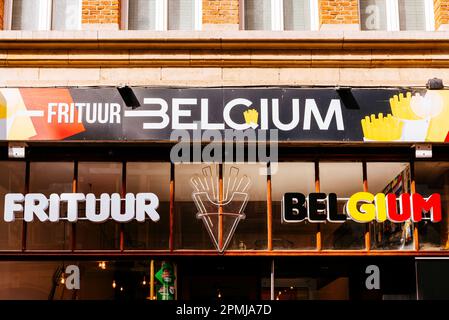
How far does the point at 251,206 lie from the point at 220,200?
48 cm

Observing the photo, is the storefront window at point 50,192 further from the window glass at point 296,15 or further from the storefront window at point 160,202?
the window glass at point 296,15

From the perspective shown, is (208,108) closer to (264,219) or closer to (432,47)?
(264,219)

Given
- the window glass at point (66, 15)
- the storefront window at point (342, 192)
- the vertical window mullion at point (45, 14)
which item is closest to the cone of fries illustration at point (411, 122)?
the storefront window at point (342, 192)

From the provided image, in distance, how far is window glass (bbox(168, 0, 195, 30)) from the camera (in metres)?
12.9

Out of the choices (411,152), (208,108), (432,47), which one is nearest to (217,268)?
(208,108)

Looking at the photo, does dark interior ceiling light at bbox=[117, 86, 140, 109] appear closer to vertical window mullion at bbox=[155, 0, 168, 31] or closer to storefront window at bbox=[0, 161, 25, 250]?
vertical window mullion at bbox=[155, 0, 168, 31]

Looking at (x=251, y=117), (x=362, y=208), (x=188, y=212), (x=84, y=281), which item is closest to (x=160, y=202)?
(x=188, y=212)

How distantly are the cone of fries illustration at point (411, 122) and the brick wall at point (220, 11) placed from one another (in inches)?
103

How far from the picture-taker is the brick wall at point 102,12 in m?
12.6

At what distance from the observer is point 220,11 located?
499 inches

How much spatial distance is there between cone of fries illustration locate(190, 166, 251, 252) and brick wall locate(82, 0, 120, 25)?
278 cm

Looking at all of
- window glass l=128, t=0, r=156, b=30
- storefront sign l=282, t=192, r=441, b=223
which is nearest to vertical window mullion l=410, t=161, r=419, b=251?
storefront sign l=282, t=192, r=441, b=223

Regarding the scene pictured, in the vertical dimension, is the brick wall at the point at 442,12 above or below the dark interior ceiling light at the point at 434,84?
above
